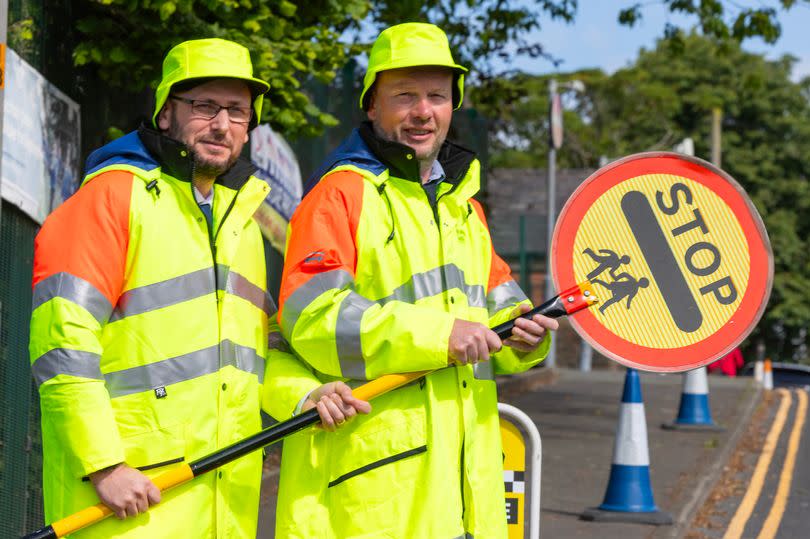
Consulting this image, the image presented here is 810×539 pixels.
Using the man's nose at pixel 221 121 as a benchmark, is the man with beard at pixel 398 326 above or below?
below

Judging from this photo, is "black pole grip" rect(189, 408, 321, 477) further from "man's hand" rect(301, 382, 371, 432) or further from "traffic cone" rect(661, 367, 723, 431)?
"traffic cone" rect(661, 367, 723, 431)

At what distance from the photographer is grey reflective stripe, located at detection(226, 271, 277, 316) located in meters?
3.91

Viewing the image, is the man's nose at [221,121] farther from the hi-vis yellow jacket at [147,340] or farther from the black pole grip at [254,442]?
the black pole grip at [254,442]

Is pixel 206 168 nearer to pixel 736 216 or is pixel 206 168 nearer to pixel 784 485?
pixel 736 216

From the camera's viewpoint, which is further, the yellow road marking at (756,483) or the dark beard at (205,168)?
the yellow road marking at (756,483)

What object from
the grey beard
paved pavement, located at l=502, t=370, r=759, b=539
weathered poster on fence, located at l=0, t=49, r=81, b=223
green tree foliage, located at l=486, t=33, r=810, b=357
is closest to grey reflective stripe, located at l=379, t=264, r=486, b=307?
the grey beard

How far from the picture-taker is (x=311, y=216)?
383 cm

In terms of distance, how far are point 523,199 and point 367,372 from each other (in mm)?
46457

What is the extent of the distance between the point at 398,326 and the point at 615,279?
2.45 feet

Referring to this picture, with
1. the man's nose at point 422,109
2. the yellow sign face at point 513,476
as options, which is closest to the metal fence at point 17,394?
the yellow sign face at point 513,476

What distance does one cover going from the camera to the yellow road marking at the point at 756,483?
9473 millimetres

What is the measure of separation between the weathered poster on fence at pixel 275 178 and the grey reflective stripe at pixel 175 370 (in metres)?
5.60

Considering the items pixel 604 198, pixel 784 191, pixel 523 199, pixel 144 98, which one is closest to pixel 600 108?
pixel 523 199

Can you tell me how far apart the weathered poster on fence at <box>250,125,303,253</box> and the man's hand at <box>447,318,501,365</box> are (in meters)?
5.86
